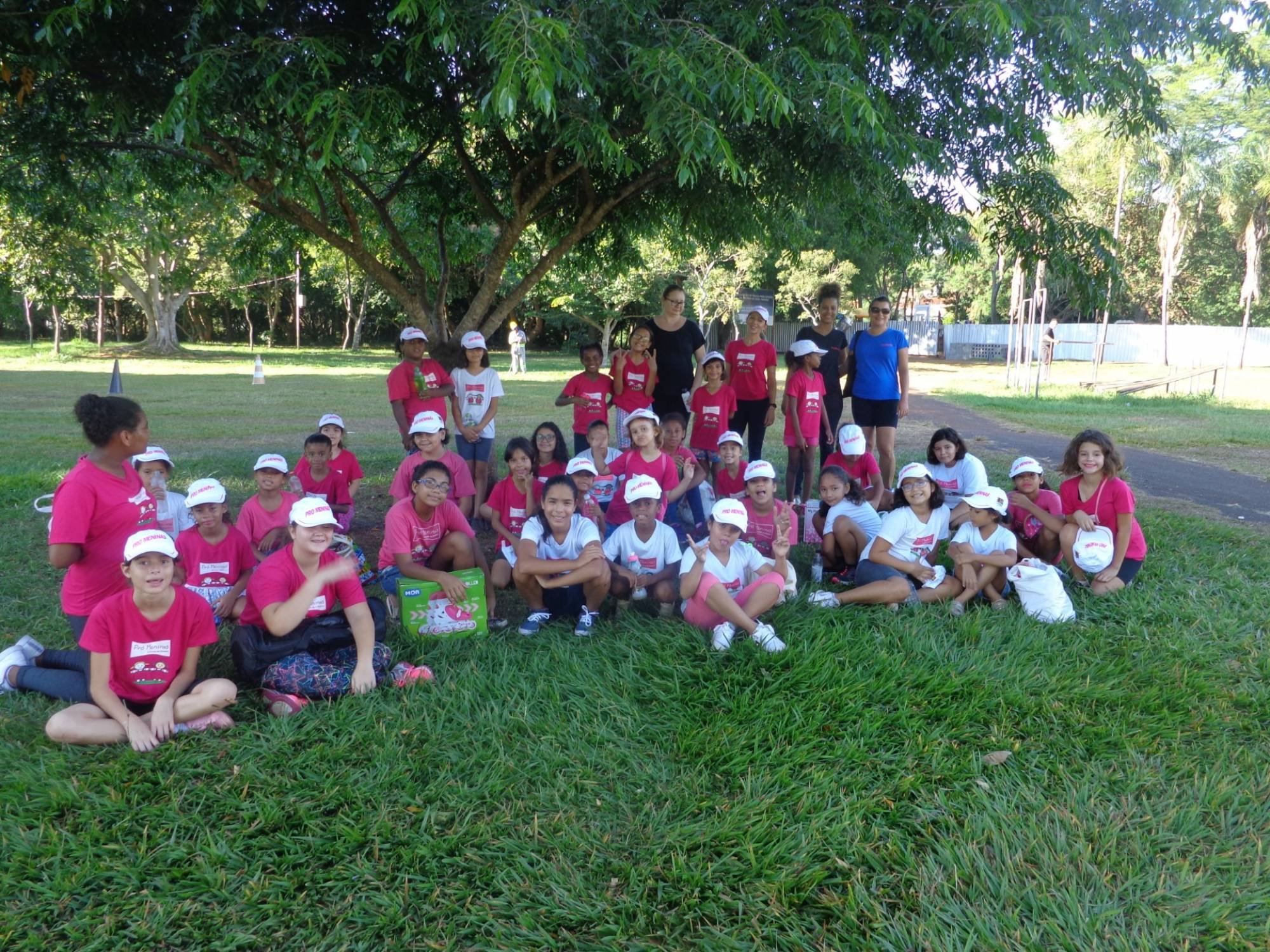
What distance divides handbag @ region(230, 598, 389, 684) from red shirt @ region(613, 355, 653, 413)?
3581 mm

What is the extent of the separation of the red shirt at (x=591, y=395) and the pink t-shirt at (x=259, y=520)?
2633 mm

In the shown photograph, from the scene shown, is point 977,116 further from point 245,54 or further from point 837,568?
point 245,54

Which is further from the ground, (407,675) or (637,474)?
(637,474)

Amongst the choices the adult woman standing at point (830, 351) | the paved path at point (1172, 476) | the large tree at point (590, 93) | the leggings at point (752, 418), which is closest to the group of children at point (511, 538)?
the adult woman standing at point (830, 351)

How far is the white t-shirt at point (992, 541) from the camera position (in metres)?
5.48

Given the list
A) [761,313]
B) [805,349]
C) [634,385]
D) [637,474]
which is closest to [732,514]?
[637,474]

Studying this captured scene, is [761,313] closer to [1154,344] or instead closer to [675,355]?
[675,355]

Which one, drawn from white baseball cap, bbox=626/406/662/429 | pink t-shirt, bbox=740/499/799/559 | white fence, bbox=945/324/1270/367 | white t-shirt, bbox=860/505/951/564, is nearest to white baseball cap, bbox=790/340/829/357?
white baseball cap, bbox=626/406/662/429

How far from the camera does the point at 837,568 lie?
6.20 m

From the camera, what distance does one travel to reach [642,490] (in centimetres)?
541

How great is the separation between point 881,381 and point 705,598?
374cm

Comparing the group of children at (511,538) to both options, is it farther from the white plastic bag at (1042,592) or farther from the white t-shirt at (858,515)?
the white plastic bag at (1042,592)

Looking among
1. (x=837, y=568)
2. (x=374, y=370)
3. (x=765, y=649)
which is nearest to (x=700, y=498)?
(x=837, y=568)

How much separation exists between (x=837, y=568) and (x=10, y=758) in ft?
15.2
